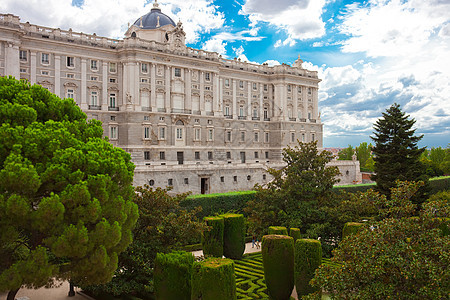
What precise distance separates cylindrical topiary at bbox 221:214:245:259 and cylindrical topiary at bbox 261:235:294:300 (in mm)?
6990

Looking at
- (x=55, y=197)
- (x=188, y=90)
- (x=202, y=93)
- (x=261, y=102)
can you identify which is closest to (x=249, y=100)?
(x=261, y=102)

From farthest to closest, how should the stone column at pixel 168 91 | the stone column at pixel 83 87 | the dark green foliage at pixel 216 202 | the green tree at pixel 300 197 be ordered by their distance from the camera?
the stone column at pixel 168 91, the stone column at pixel 83 87, the dark green foliage at pixel 216 202, the green tree at pixel 300 197

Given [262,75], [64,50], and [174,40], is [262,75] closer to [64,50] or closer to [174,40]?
[174,40]

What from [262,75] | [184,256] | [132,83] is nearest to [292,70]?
[262,75]

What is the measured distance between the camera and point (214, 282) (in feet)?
45.4

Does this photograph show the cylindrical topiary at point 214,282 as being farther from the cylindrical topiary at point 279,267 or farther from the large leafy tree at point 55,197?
the cylindrical topiary at point 279,267

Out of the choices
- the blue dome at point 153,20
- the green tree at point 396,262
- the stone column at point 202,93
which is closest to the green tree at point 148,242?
the green tree at point 396,262

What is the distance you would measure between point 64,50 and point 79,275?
125 feet

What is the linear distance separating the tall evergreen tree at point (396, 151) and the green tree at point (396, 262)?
2199 centimetres

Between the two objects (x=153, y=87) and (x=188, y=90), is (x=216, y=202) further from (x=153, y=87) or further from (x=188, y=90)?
(x=188, y=90)

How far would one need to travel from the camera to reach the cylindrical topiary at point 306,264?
1691cm

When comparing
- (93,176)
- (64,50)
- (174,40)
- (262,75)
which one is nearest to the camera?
(93,176)

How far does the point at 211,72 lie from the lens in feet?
186

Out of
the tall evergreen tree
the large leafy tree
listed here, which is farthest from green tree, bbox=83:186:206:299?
the tall evergreen tree
